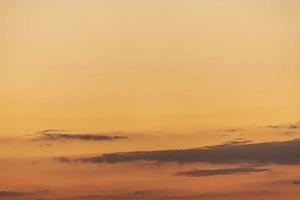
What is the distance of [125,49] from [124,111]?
279 millimetres

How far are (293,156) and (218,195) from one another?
38 centimetres

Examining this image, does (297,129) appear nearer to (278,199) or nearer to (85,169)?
(278,199)

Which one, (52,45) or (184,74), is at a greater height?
(52,45)

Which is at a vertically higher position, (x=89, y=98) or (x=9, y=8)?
(x=9, y=8)

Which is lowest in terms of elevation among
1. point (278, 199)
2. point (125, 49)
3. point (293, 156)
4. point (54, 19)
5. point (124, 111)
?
point (278, 199)

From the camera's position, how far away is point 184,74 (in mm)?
2625

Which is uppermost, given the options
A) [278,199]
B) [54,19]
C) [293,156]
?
[54,19]

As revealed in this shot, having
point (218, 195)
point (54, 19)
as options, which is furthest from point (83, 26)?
point (218, 195)

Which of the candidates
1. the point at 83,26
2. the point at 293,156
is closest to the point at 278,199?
the point at 293,156

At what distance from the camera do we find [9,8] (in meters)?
2.66

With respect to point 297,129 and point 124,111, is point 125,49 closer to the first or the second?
point 124,111

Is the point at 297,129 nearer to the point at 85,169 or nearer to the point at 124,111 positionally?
the point at 124,111

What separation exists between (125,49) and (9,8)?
56 cm

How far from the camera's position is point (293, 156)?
2592 millimetres
